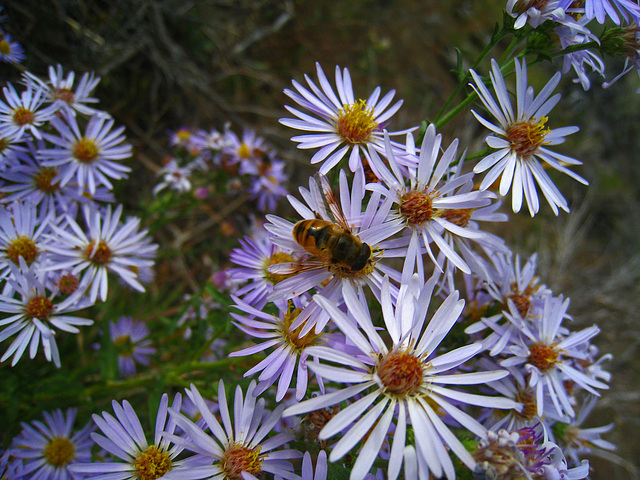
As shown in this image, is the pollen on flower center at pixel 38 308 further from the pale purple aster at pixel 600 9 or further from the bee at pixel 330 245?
the pale purple aster at pixel 600 9

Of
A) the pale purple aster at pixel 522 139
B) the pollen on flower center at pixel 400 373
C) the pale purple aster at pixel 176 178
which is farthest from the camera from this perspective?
the pale purple aster at pixel 176 178

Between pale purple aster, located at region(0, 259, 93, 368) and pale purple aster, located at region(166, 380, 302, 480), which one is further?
pale purple aster, located at region(0, 259, 93, 368)

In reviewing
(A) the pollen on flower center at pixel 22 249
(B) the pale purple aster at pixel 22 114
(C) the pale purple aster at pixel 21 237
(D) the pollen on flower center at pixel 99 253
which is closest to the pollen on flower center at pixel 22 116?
(B) the pale purple aster at pixel 22 114

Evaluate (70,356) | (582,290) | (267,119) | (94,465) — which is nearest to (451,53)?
(267,119)

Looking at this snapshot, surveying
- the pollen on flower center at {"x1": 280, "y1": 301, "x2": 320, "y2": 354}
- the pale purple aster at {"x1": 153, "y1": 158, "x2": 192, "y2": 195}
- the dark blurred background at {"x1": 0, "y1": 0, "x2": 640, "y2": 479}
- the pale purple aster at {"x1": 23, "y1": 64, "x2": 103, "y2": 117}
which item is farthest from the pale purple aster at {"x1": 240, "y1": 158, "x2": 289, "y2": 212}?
the pollen on flower center at {"x1": 280, "y1": 301, "x2": 320, "y2": 354}

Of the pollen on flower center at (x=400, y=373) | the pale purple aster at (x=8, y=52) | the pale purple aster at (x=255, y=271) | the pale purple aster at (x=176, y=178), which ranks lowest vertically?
the pollen on flower center at (x=400, y=373)

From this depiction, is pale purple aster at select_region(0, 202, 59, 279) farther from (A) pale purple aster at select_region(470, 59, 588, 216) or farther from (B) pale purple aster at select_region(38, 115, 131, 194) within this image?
(A) pale purple aster at select_region(470, 59, 588, 216)

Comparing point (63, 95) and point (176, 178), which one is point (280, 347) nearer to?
point (63, 95)

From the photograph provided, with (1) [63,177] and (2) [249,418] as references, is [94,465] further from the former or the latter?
(1) [63,177]
